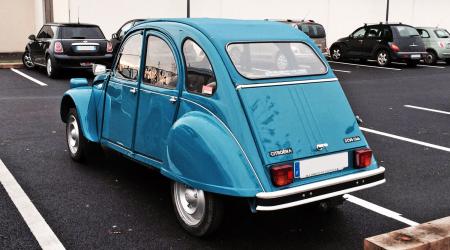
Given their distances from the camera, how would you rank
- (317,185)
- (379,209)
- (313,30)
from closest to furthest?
(317,185) < (379,209) < (313,30)

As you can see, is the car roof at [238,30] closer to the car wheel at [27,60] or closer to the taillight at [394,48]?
the car wheel at [27,60]

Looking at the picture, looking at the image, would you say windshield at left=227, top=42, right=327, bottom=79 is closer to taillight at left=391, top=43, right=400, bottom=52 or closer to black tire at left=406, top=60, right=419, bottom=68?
taillight at left=391, top=43, right=400, bottom=52

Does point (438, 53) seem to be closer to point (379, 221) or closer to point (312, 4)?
point (312, 4)

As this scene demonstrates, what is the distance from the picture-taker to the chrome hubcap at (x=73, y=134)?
6.56 m

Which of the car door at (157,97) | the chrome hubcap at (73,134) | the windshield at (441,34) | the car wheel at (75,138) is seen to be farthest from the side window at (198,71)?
the windshield at (441,34)

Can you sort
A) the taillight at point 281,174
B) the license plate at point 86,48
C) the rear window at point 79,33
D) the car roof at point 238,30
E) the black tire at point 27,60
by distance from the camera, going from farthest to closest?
1. the black tire at point 27,60
2. the rear window at point 79,33
3. the license plate at point 86,48
4. the car roof at point 238,30
5. the taillight at point 281,174

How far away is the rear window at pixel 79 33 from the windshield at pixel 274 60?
11052 mm

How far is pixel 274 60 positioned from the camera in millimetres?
4805

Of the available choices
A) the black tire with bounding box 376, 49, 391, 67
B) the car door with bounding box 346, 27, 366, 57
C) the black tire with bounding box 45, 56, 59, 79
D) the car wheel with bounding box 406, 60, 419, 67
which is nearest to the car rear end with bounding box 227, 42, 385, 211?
the black tire with bounding box 45, 56, 59, 79

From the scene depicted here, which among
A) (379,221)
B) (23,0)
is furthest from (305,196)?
(23,0)

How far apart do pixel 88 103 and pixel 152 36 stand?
151 cm

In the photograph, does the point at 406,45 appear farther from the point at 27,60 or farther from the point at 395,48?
the point at 27,60

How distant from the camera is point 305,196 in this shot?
13.5 feet

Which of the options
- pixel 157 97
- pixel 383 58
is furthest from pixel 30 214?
pixel 383 58
